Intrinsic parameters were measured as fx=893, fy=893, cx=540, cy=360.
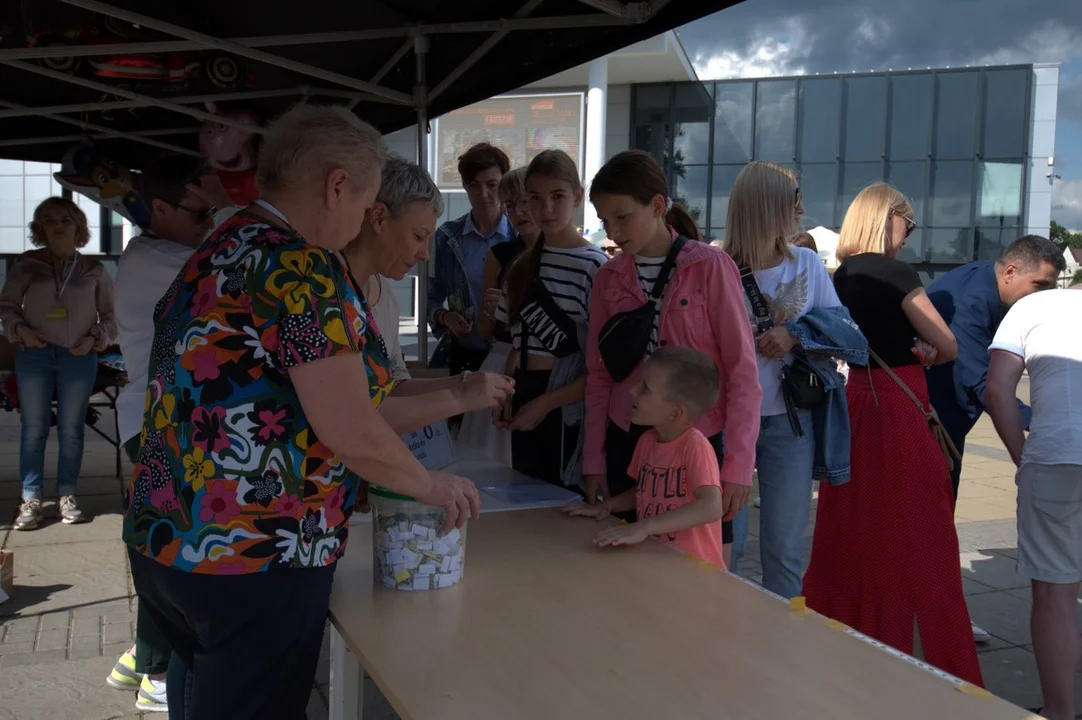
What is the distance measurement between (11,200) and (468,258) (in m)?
13.0

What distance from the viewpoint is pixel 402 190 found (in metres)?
2.03

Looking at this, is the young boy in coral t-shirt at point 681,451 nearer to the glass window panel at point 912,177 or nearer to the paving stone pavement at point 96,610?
the paving stone pavement at point 96,610

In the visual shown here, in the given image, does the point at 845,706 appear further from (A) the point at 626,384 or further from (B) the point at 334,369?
(A) the point at 626,384

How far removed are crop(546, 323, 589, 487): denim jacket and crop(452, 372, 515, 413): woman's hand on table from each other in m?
0.76

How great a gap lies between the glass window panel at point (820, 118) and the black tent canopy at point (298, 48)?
61.5 feet

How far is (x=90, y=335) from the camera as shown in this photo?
4973 millimetres

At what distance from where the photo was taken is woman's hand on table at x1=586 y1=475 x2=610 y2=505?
2.47 m

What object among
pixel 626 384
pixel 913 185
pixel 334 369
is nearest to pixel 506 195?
pixel 626 384

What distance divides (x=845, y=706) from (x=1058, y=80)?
23.4 m

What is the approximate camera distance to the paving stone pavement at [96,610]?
9.76 feet

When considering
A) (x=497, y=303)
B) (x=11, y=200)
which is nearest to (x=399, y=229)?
(x=497, y=303)

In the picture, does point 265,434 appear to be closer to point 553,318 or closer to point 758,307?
point 553,318

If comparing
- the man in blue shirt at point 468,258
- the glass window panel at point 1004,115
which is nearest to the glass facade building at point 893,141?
the glass window panel at point 1004,115

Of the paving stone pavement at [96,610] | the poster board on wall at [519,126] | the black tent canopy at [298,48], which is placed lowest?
the paving stone pavement at [96,610]
